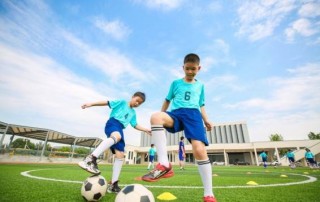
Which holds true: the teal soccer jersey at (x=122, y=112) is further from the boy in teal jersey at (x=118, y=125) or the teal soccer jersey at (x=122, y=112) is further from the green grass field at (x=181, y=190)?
the green grass field at (x=181, y=190)

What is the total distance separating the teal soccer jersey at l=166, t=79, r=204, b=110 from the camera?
9.42 feet

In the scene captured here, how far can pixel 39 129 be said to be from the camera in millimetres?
22906

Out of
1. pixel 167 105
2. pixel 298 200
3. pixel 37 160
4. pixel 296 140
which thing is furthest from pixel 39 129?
pixel 296 140

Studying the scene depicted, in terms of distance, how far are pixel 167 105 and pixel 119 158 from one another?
5.67 feet

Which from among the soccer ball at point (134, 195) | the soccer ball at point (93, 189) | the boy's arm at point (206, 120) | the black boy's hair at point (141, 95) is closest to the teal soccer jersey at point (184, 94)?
the boy's arm at point (206, 120)

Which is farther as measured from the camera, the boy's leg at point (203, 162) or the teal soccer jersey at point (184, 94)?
the teal soccer jersey at point (184, 94)

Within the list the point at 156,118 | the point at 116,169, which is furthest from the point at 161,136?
the point at 116,169

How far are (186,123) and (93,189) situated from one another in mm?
1671

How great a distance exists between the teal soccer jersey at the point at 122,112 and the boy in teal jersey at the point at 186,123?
134 cm

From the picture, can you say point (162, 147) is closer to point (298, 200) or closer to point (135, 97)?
point (135, 97)

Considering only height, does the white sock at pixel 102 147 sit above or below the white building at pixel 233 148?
below

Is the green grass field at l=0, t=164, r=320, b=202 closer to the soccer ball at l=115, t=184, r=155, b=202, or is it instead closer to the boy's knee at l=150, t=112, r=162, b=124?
the soccer ball at l=115, t=184, r=155, b=202

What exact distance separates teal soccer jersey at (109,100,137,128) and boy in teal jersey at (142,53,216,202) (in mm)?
1342

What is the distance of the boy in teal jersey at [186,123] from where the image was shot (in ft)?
7.89
